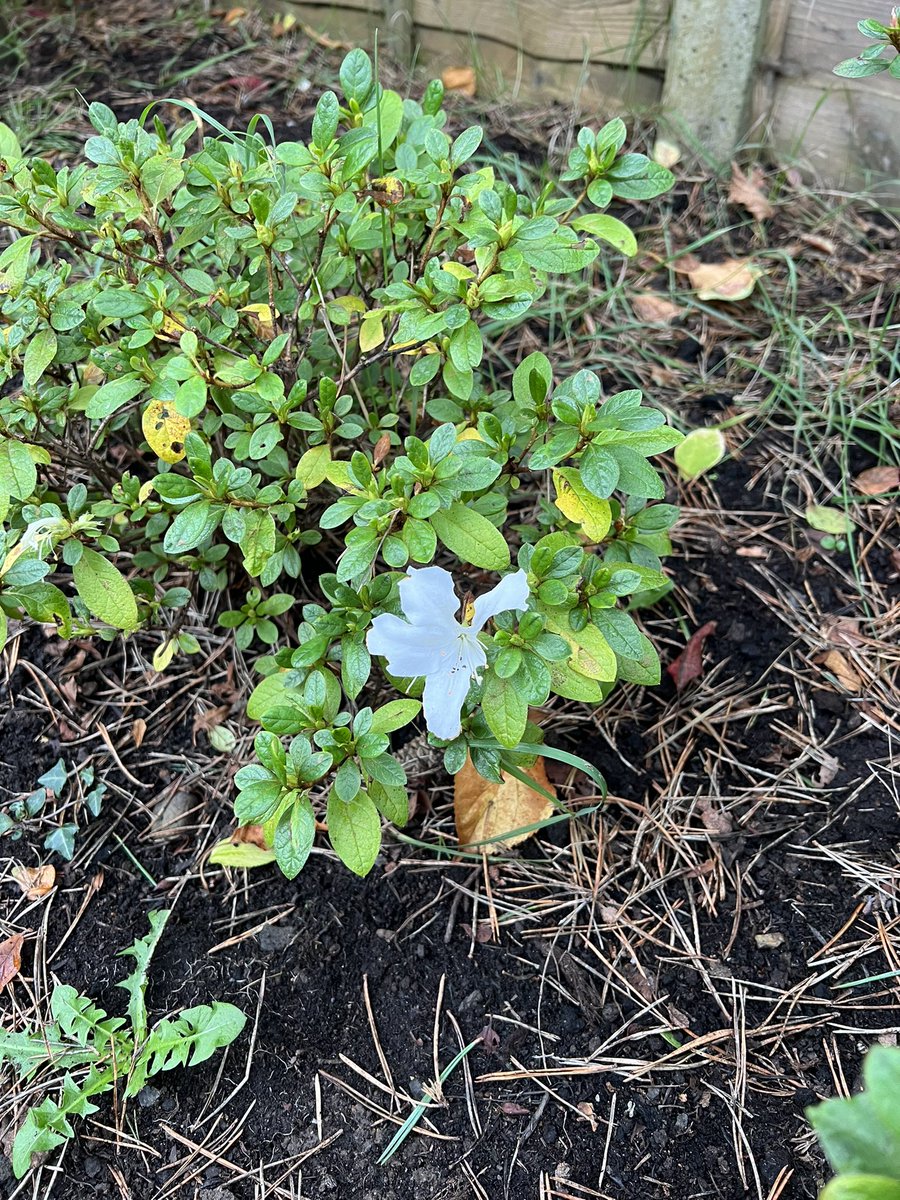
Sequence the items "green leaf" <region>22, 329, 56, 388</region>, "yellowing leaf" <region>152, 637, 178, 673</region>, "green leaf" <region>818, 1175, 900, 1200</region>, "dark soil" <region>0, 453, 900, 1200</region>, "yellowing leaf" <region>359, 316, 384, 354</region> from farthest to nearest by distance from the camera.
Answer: "yellowing leaf" <region>152, 637, 178, 673</region> < "yellowing leaf" <region>359, 316, 384, 354</region> < "green leaf" <region>22, 329, 56, 388</region> < "dark soil" <region>0, 453, 900, 1200</region> < "green leaf" <region>818, 1175, 900, 1200</region>

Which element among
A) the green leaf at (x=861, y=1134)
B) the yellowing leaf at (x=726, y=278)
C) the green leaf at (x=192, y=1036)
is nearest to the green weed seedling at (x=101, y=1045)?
the green leaf at (x=192, y=1036)

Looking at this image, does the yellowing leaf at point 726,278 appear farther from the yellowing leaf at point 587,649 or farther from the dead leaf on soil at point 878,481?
the yellowing leaf at point 587,649

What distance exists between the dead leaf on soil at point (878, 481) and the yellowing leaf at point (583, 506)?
100 cm

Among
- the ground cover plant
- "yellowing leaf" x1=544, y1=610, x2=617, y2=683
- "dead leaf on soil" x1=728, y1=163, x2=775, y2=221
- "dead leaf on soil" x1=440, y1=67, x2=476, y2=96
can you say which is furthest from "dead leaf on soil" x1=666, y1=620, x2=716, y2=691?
"dead leaf on soil" x1=440, y1=67, x2=476, y2=96

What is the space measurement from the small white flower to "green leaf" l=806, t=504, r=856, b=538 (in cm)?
107

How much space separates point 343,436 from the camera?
163cm

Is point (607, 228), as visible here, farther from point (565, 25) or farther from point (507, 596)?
point (565, 25)

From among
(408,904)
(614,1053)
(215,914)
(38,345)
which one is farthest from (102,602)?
(614,1053)

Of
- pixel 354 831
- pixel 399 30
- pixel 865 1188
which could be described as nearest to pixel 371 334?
pixel 354 831

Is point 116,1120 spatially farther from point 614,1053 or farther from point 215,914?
point 614,1053

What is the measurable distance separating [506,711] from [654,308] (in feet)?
5.21

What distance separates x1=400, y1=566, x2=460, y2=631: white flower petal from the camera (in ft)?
4.34

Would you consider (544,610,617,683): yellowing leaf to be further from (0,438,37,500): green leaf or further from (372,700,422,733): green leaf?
(0,438,37,500): green leaf

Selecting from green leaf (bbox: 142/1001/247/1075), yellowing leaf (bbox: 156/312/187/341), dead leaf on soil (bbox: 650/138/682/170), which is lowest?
green leaf (bbox: 142/1001/247/1075)
